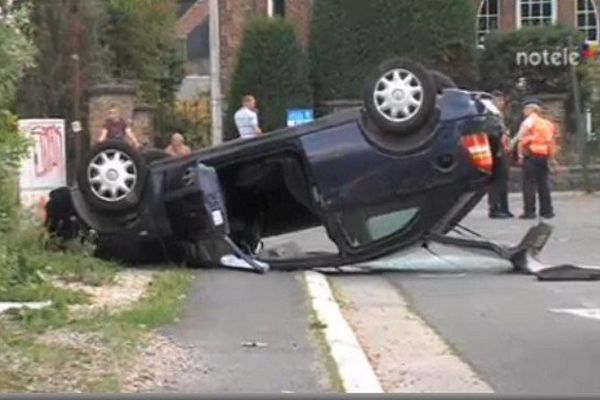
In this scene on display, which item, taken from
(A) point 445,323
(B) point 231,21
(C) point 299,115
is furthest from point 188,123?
(A) point 445,323

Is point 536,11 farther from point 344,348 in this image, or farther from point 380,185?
point 344,348

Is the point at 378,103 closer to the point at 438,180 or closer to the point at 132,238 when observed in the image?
the point at 438,180

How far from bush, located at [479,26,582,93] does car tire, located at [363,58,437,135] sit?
24675 mm

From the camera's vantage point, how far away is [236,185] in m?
17.2

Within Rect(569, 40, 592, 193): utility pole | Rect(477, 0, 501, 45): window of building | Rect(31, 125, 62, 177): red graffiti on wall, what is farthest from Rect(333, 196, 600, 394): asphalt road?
Rect(477, 0, 501, 45): window of building

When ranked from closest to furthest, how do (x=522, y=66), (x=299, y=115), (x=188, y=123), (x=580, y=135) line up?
1. (x=580, y=135)
2. (x=299, y=115)
3. (x=188, y=123)
4. (x=522, y=66)

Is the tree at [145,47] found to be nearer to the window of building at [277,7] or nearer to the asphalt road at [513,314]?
the window of building at [277,7]

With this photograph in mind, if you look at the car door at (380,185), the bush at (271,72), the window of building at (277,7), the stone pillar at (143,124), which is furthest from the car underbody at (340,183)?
the window of building at (277,7)

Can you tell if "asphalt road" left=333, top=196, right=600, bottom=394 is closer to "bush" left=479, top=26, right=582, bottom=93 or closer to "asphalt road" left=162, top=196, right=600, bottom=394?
"asphalt road" left=162, top=196, right=600, bottom=394

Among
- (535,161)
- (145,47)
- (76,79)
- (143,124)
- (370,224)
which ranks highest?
(145,47)

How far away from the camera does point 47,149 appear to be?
19.1 metres

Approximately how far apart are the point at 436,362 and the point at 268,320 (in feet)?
6.51

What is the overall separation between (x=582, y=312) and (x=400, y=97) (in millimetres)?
3756

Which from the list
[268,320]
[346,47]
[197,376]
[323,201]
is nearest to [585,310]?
[268,320]
